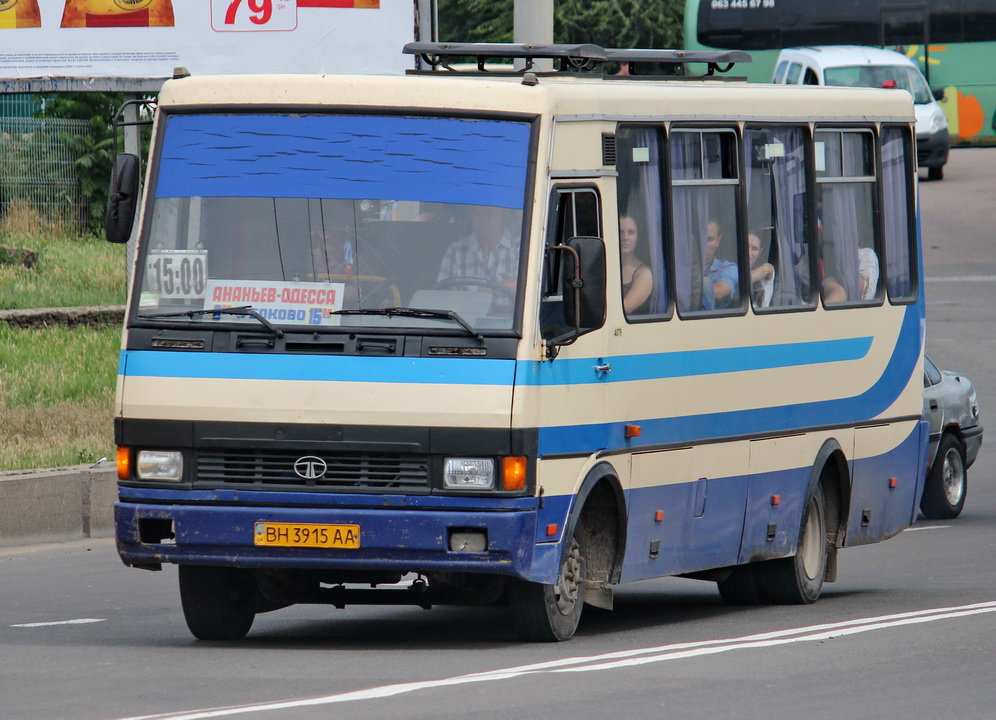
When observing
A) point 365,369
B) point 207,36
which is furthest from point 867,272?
point 207,36

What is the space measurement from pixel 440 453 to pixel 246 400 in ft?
3.02

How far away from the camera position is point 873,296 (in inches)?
507

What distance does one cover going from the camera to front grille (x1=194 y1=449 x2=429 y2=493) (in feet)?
30.0

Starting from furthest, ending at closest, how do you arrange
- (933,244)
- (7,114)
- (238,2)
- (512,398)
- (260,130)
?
(933,244) → (7,114) → (238,2) → (260,130) → (512,398)

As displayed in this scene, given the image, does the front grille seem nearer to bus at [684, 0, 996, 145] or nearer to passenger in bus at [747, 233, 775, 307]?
passenger in bus at [747, 233, 775, 307]

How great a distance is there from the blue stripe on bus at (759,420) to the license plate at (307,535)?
36.9 inches

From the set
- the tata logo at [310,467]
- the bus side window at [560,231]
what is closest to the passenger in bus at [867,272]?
the bus side window at [560,231]

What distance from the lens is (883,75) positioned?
39.9 m

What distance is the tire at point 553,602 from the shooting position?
9.54 meters

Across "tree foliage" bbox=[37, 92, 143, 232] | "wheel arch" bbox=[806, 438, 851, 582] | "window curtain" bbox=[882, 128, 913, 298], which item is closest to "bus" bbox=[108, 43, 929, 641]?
"wheel arch" bbox=[806, 438, 851, 582]

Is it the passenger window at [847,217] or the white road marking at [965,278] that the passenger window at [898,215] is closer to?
the passenger window at [847,217]

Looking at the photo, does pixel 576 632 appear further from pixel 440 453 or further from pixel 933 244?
pixel 933 244

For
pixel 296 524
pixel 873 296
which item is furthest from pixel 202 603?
pixel 873 296

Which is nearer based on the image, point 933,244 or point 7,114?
point 7,114
